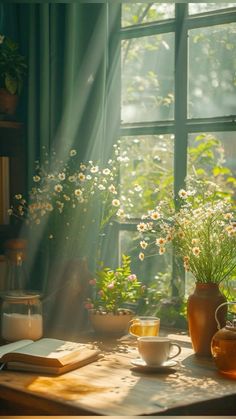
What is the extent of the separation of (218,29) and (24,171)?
1.00 meters

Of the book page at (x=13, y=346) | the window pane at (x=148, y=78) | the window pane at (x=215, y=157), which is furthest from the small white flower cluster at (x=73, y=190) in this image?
the book page at (x=13, y=346)

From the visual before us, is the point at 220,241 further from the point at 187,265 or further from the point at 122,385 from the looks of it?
the point at 122,385

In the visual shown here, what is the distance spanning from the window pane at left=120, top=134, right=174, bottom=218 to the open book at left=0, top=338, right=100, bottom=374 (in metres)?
0.89

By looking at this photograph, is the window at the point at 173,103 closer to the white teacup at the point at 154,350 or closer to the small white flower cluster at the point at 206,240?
the small white flower cluster at the point at 206,240

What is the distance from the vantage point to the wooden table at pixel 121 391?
2080 millimetres

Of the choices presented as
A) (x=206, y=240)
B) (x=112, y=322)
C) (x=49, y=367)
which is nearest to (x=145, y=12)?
(x=206, y=240)

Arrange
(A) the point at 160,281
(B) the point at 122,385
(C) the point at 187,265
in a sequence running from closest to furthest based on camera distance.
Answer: (B) the point at 122,385, (C) the point at 187,265, (A) the point at 160,281

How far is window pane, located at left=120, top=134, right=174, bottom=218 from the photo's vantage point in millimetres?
3330

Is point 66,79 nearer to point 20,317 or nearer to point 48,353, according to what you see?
point 20,317

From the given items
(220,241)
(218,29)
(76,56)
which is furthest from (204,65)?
(220,241)

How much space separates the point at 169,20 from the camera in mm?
3275

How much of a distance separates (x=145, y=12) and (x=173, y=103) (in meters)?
0.41

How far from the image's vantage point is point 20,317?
2.79 meters

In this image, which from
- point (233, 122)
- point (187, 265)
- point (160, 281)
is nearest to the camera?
point (187, 265)
